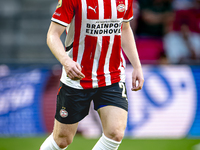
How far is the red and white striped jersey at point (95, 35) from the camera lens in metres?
2.60

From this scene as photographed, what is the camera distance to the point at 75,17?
2.65 m

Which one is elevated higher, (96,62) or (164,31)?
(96,62)

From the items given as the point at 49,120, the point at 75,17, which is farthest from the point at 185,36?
the point at 75,17

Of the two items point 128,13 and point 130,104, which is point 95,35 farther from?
point 130,104

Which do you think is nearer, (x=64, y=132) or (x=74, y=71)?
(x=74, y=71)

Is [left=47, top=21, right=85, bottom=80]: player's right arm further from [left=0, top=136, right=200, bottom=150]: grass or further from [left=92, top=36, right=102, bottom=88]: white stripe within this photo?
[left=0, top=136, right=200, bottom=150]: grass

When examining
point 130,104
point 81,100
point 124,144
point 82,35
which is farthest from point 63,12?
point 130,104

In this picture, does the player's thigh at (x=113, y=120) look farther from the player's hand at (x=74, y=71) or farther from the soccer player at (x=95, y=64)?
the player's hand at (x=74, y=71)

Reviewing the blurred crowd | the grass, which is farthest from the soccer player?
the blurred crowd

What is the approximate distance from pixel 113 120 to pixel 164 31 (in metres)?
5.05

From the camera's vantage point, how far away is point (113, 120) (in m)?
2.66

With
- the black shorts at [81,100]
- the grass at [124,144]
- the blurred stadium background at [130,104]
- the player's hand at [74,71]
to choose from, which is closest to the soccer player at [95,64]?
the black shorts at [81,100]

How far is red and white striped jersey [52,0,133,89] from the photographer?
102 inches

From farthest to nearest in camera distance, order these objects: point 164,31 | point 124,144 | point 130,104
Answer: point 164,31, point 130,104, point 124,144
